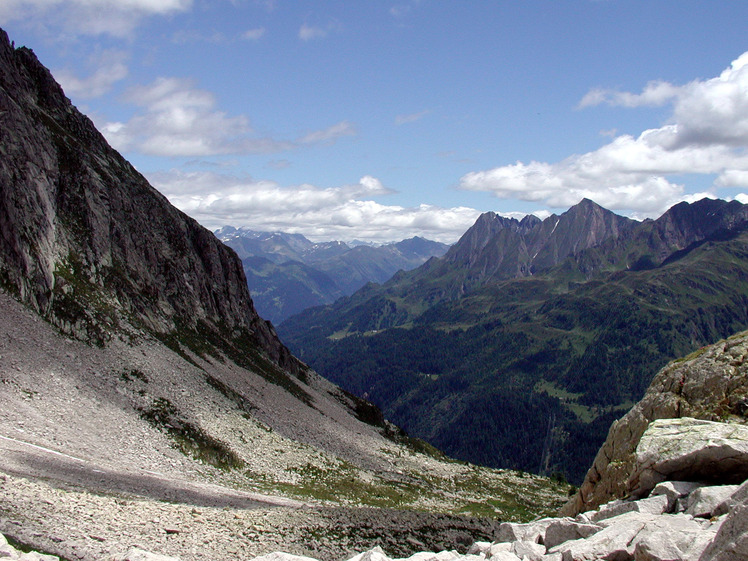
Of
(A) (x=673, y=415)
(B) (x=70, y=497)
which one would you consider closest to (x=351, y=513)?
(B) (x=70, y=497)

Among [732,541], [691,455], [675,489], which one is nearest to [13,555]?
[732,541]

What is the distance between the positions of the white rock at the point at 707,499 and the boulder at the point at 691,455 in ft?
6.69

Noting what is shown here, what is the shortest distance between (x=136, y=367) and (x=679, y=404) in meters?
59.7

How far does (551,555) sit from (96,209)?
8924 cm

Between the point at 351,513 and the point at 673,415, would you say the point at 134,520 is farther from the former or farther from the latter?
the point at 673,415

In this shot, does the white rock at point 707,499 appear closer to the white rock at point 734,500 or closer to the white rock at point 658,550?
the white rock at point 734,500

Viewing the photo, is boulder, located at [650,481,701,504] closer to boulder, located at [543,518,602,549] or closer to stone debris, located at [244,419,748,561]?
stone debris, located at [244,419,748,561]

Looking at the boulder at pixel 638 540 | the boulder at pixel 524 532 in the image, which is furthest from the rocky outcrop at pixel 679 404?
the boulder at pixel 638 540

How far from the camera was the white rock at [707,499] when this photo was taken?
17.5 m

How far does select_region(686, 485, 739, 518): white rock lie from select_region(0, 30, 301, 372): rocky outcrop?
6489cm

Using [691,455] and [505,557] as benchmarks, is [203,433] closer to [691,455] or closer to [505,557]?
[505,557]

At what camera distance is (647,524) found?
1725 cm

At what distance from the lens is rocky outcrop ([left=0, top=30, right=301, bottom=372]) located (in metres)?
64.6

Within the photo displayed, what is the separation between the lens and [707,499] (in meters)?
17.9
